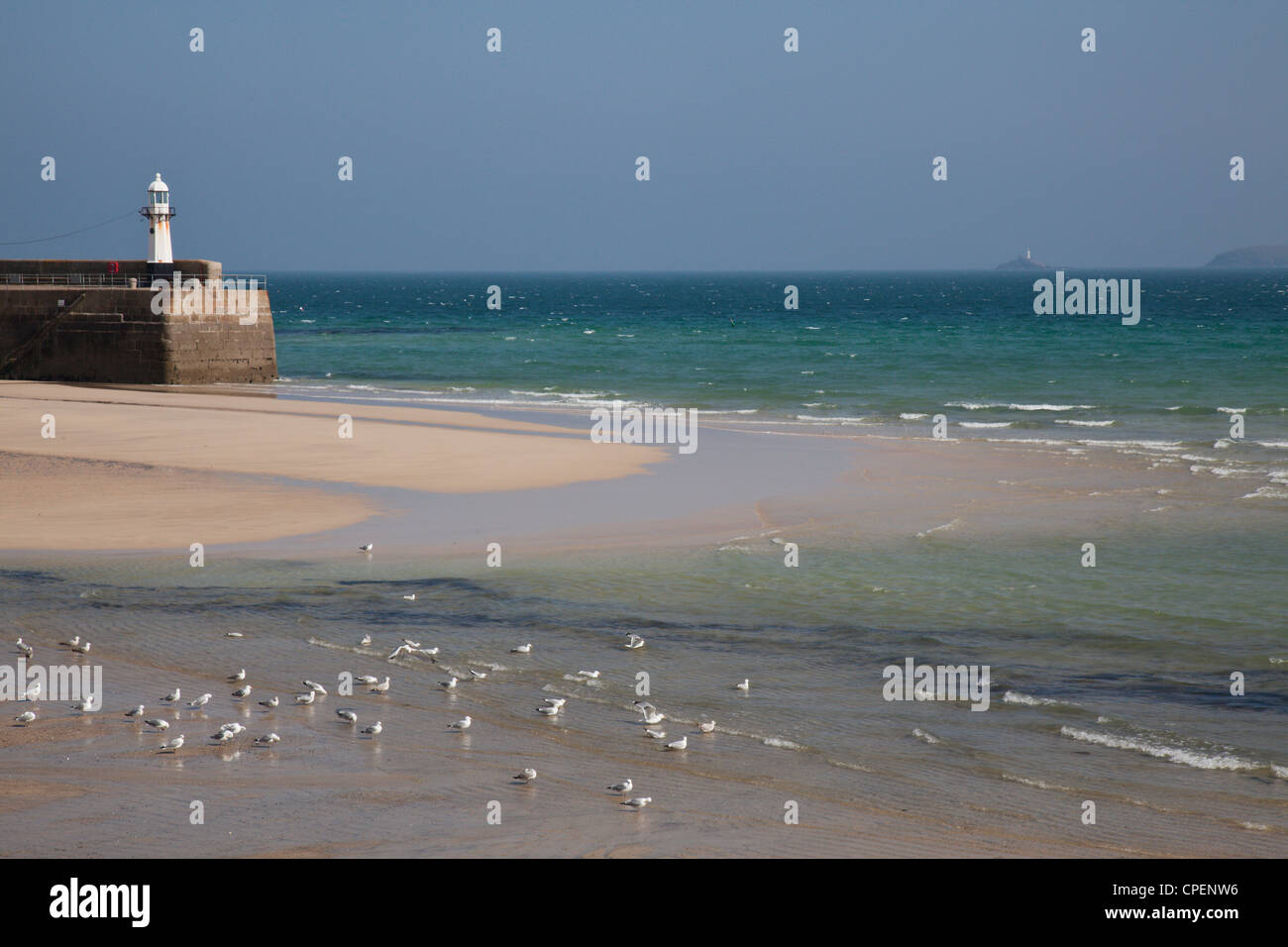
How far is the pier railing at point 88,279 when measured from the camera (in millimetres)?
42344

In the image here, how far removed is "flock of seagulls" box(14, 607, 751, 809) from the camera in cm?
809

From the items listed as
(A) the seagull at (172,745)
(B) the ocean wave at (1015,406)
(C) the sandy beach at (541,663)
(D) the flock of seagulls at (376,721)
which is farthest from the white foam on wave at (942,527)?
(B) the ocean wave at (1015,406)

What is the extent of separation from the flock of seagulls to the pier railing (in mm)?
34281

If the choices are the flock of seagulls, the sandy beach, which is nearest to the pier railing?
the sandy beach

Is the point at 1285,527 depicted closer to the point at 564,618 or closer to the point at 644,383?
the point at 564,618

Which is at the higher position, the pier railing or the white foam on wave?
Answer: the pier railing

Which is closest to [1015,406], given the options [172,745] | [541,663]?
[541,663]

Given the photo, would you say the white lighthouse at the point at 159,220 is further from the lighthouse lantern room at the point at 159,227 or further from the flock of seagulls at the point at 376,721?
the flock of seagulls at the point at 376,721

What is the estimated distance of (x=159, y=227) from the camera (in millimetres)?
43250

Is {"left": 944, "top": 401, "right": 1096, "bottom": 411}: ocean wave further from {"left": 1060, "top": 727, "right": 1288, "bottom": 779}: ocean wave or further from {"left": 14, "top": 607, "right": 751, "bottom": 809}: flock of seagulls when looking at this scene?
{"left": 1060, "top": 727, "right": 1288, "bottom": 779}: ocean wave

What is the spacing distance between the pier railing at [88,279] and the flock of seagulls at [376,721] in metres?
34.3
